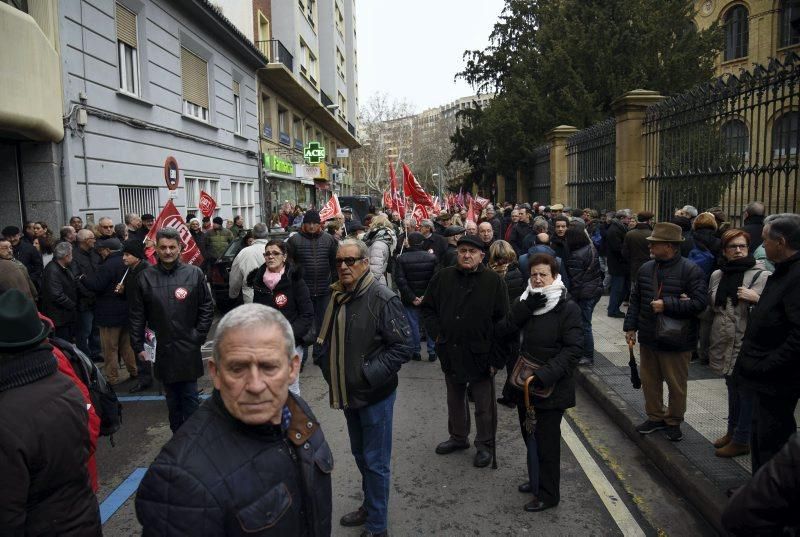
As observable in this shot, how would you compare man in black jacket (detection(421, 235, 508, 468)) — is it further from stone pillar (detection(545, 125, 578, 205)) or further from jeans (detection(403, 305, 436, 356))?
stone pillar (detection(545, 125, 578, 205))

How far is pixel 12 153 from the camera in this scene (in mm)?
10391

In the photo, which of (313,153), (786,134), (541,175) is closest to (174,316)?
(786,134)

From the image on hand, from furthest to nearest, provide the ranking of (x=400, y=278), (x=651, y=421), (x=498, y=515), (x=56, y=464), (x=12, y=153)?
(x=12, y=153) < (x=400, y=278) < (x=651, y=421) < (x=498, y=515) < (x=56, y=464)

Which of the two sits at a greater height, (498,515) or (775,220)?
(775,220)

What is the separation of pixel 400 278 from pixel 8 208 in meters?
7.29

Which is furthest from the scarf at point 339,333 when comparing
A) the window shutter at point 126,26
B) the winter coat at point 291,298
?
the window shutter at point 126,26

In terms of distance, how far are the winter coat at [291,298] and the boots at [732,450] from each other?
11.8 ft

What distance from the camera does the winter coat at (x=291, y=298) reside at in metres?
5.51

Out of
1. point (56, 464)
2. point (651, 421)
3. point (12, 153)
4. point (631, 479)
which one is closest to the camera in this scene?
point (56, 464)

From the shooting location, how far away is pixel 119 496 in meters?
4.53

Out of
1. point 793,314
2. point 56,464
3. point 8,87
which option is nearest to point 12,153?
point 8,87

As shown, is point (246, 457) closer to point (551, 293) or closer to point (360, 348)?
point (360, 348)

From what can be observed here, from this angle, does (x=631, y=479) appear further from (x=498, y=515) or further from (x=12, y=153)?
(x=12, y=153)

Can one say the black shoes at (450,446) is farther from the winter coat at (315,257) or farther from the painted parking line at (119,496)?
the winter coat at (315,257)
